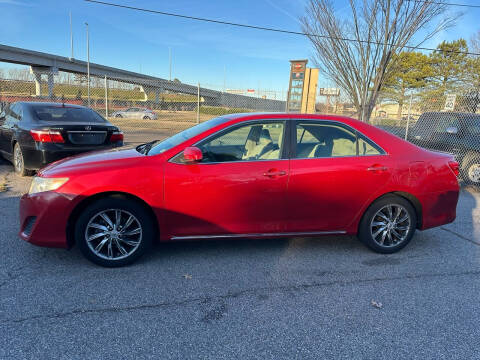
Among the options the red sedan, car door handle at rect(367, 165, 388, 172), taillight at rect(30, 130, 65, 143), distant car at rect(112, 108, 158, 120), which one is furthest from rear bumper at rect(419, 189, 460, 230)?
distant car at rect(112, 108, 158, 120)

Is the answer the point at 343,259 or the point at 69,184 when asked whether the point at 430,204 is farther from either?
the point at 69,184

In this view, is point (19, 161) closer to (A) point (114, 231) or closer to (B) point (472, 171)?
(A) point (114, 231)

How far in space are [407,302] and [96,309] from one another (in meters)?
2.63

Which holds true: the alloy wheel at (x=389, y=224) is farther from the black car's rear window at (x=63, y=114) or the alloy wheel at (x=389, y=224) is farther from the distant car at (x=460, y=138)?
the black car's rear window at (x=63, y=114)

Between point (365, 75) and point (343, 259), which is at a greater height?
point (365, 75)

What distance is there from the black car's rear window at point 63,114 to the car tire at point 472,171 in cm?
Result: 826

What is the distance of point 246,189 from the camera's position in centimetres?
351

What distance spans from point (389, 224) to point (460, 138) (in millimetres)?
5482

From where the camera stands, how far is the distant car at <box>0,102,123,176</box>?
5898 millimetres

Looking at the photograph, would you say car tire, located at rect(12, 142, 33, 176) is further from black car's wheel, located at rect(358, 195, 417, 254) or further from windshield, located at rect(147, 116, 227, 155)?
black car's wheel, located at rect(358, 195, 417, 254)

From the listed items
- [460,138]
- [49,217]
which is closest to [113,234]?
[49,217]

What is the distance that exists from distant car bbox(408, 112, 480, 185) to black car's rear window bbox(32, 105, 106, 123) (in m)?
7.73

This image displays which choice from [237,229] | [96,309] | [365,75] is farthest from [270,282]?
[365,75]

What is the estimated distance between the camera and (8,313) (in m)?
2.60
